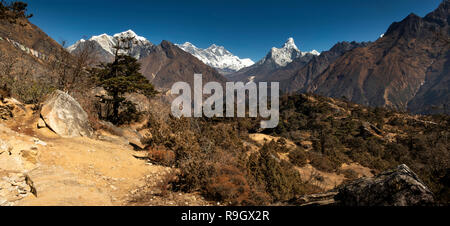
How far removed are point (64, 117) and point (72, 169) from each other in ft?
11.8

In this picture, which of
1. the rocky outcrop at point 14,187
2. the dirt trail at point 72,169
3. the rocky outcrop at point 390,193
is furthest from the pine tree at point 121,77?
the rocky outcrop at point 390,193

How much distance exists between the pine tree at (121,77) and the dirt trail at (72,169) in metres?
6.34

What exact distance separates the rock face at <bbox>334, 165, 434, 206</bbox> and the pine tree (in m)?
14.4

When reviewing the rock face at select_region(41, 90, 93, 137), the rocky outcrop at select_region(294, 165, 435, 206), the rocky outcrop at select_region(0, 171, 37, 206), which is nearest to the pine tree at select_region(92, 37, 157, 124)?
the rock face at select_region(41, 90, 93, 137)

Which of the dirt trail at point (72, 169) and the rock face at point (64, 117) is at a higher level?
the rock face at point (64, 117)

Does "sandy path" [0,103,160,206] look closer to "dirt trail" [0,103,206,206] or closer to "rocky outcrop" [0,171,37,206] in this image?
"dirt trail" [0,103,206,206]

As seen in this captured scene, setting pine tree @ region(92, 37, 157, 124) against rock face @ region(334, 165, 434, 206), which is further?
pine tree @ region(92, 37, 157, 124)

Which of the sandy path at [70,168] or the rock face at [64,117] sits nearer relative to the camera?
the sandy path at [70,168]

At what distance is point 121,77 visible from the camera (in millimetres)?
14305

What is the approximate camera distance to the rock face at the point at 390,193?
101 inches

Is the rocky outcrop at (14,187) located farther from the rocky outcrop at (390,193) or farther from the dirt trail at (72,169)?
the rocky outcrop at (390,193)

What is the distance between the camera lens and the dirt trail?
4168 mm
